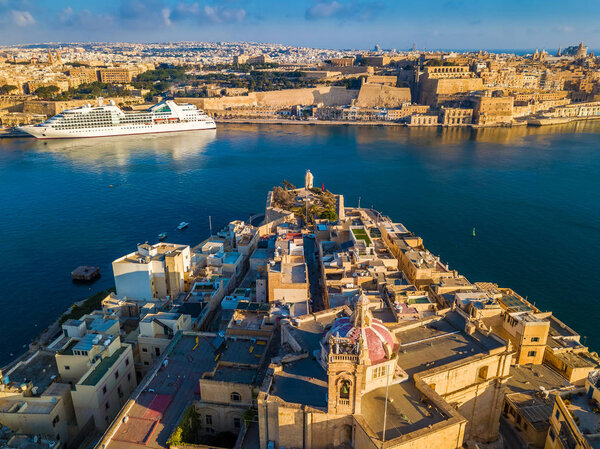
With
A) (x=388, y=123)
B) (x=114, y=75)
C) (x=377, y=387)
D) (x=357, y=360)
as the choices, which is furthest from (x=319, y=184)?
(x=114, y=75)

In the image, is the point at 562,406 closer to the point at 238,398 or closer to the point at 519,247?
the point at 238,398

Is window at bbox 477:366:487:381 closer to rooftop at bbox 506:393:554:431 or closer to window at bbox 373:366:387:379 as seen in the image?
rooftop at bbox 506:393:554:431

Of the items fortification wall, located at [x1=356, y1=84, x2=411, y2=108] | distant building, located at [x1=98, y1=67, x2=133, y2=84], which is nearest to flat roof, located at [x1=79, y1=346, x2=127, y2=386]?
fortification wall, located at [x1=356, y1=84, x2=411, y2=108]

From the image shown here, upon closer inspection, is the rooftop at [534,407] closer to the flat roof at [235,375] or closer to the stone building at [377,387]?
the stone building at [377,387]

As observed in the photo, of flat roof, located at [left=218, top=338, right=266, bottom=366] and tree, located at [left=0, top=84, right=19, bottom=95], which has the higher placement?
tree, located at [left=0, top=84, right=19, bottom=95]

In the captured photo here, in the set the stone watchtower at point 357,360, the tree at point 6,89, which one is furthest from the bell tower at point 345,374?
the tree at point 6,89

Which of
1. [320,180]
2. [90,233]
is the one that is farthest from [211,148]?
[90,233]
